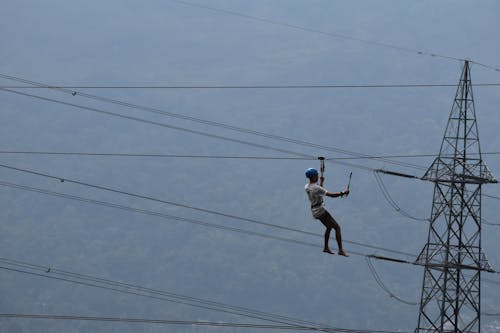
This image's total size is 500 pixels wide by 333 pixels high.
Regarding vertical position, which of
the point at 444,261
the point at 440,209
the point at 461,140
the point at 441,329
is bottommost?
the point at 441,329

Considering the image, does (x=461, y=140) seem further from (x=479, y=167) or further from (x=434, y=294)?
(x=434, y=294)

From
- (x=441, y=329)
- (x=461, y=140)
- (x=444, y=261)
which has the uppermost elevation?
(x=461, y=140)

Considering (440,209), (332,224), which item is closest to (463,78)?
(440,209)

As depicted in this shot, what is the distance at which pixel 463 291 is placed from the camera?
158 feet

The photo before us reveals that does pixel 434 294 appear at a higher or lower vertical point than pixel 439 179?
lower

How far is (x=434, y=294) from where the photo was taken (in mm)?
48500

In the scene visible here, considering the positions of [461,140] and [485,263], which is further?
[461,140]

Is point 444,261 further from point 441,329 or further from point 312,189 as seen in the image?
point 312,189

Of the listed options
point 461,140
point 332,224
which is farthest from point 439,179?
point 332,224

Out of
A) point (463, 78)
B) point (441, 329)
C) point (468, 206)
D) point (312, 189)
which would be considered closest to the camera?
point (312, 189)

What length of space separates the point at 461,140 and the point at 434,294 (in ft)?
27.8

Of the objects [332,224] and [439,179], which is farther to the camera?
[439,179]

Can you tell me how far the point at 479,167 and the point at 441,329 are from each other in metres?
8.16

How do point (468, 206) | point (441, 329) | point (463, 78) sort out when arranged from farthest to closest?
point (463, 78) < point (468, 206) < point (441, 329)
